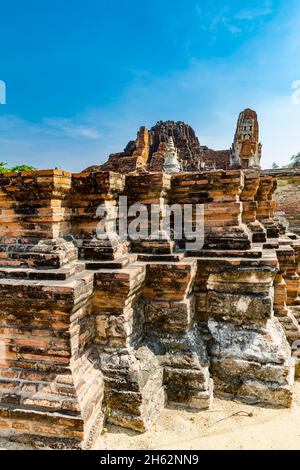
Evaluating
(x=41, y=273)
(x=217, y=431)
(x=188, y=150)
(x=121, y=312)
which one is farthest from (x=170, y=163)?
(x=188, y=150)

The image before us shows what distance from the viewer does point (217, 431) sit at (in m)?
2.36

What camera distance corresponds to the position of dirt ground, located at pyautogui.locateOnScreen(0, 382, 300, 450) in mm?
2217

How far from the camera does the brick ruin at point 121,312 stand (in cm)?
219

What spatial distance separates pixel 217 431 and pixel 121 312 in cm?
115

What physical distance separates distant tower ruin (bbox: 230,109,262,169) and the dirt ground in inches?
994

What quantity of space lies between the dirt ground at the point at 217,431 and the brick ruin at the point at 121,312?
8cm

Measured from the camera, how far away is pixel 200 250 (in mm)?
3025

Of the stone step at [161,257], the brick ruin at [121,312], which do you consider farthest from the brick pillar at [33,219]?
the stone step at [161,257]

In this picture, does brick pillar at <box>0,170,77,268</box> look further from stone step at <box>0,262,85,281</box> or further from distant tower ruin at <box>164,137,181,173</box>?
distant tower ruin at <box>164,137,181,173</box>

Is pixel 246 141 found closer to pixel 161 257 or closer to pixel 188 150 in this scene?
pixel 188 150

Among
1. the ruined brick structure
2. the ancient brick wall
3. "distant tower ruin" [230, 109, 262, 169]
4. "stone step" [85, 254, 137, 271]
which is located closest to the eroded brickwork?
"stone step" [85, 254, 137, 271]

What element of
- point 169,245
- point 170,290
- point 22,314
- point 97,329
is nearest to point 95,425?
point 97,329

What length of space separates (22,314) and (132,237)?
1.25 m

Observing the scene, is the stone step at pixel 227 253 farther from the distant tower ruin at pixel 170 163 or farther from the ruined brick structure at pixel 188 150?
the ruined brick structure at pixel 188 150
